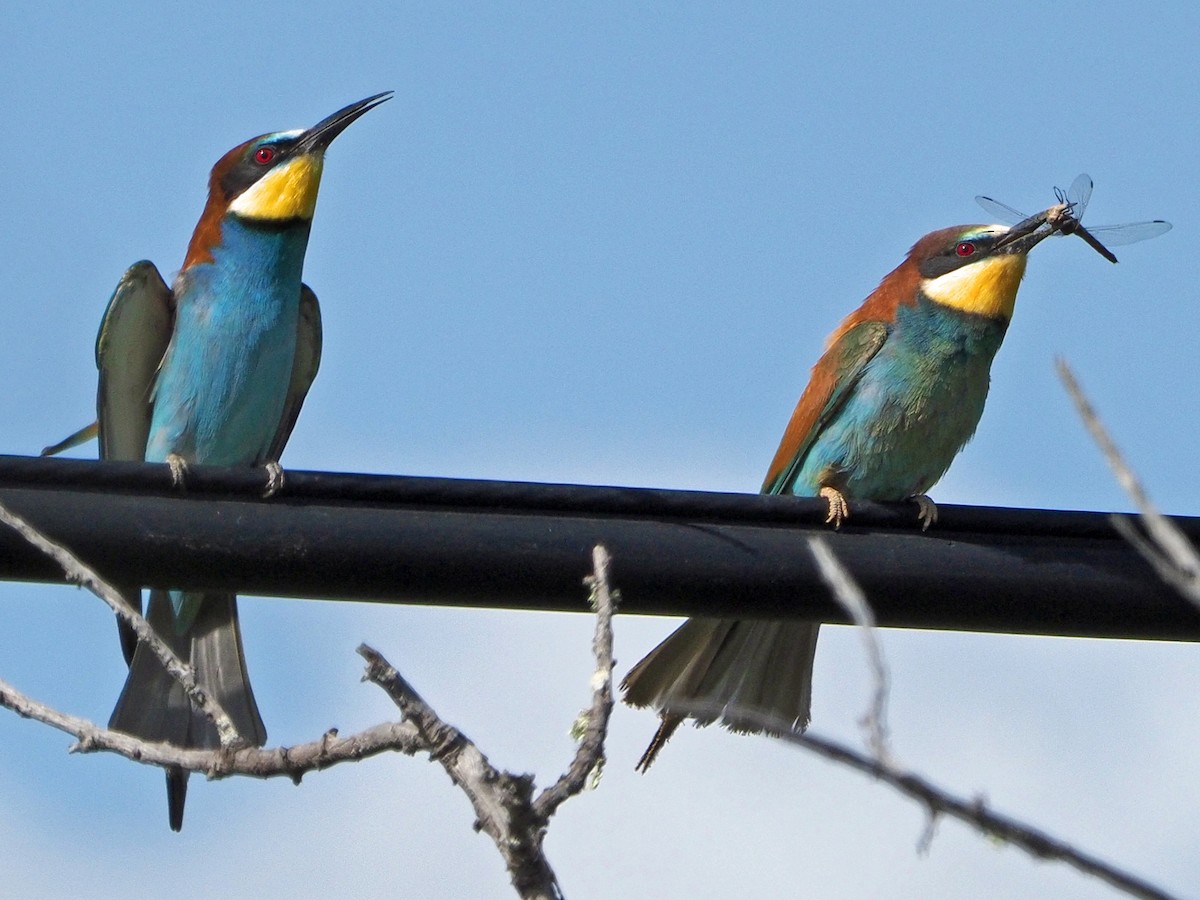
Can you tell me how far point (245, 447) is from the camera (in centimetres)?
477

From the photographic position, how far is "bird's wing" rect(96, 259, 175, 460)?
4492 millimetres

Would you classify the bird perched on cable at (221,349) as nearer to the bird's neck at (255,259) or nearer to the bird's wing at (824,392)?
the bird's neck at (255,259)

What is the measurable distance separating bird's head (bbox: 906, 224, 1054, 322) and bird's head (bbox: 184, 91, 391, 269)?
1.79m

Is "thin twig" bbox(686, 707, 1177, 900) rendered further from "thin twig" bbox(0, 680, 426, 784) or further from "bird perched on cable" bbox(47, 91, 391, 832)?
"bird perched on cable" bbox(47, 91, 391, 832)

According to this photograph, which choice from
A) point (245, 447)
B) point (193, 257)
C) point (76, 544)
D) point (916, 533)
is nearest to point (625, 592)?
point (916, 533)

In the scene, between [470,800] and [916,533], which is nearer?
[470,800]

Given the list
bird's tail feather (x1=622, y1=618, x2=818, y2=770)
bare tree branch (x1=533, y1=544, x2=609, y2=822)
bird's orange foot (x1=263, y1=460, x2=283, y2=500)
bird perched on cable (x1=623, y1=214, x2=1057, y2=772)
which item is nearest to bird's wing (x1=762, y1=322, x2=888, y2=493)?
bird perched on cable (x1=623, y1=214, x2=1057, y2=772)

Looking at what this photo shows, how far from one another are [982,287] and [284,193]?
2052 mm

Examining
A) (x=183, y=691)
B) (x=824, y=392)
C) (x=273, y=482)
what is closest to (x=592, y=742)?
(x=273, y=482)

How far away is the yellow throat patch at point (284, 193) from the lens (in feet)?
16.4

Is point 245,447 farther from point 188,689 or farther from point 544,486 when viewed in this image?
point 188,689

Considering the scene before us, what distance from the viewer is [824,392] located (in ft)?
15.3

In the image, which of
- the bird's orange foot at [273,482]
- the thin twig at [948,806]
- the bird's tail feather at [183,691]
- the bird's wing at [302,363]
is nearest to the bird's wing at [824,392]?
the bird's wing at [302,363]

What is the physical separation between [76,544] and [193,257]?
259 cm
